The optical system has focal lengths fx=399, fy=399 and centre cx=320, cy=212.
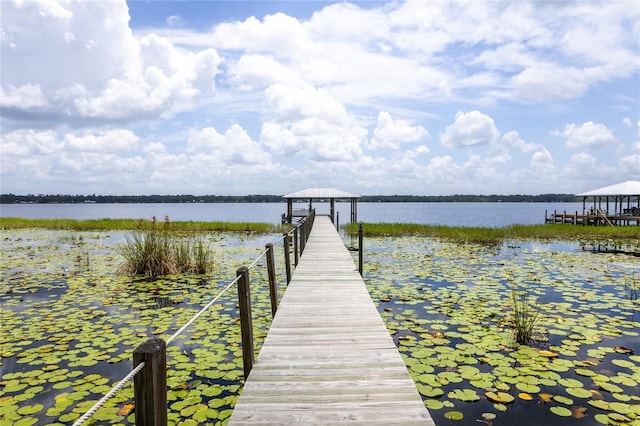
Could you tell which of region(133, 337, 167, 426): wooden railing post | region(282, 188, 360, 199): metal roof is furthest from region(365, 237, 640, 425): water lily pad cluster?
region(282, 188, 360, 199): metal roof

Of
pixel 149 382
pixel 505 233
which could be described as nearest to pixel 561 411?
pixel 149 382

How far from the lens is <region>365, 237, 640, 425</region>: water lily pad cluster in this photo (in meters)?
3.83

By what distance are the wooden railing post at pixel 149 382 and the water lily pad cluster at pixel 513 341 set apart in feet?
8.94

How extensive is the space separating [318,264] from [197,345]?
3.97 meters

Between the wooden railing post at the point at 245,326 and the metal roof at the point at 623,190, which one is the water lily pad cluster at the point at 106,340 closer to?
the wooden railing post at the point at 245,326

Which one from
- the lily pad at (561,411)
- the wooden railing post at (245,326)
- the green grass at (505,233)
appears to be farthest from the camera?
the green grass at (505,233)

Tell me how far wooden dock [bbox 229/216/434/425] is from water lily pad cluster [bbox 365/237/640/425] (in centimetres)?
76

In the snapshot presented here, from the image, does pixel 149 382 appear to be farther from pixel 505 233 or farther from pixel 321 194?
pixel 321 194

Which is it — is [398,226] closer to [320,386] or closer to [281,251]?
[281,251]

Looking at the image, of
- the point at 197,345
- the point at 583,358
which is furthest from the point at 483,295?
the point at 197,345

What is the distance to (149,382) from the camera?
6.00 ft

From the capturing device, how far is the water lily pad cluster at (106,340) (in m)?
3.81

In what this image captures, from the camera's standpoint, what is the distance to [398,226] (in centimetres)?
2389

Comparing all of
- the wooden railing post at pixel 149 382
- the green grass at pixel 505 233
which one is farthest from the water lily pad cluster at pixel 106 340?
the green grass at pixel 505 233
